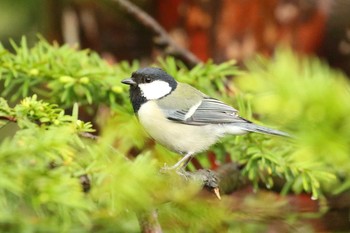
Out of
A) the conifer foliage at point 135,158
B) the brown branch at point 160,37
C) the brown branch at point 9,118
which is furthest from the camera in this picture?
the brown branch at point 160,37

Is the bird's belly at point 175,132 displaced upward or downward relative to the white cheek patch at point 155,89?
downward

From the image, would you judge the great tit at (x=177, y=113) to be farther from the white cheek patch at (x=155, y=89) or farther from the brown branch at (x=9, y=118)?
the brown branch at (x=9, y=118)

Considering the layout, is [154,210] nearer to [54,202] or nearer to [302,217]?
[54,202]

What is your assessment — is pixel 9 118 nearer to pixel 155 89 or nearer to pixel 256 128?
pixel 256 128

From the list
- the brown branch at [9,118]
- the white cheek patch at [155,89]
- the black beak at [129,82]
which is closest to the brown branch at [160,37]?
the white cheek patch at [155,89]

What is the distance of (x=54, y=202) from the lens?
729 mm

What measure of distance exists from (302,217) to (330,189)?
15cm

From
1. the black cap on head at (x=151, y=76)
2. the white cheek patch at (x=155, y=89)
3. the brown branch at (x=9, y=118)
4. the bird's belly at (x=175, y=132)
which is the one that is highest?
the brown branch at (x=9, y=118)

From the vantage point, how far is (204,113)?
5.24 feet

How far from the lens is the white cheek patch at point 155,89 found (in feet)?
5.22

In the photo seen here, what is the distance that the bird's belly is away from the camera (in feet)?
5.08

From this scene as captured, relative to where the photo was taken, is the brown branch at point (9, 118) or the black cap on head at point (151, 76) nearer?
the brown branch at point (9, 118)

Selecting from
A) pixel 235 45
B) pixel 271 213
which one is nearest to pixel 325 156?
pixel 271 213

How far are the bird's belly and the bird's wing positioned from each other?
0.04ft
